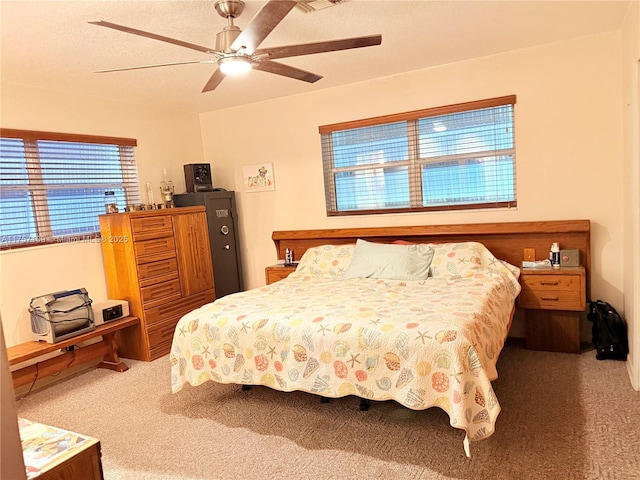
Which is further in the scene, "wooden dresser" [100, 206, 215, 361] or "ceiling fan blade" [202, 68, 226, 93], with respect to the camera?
"wooden dresser" [100, 206, 215, 361]

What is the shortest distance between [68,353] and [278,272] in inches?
77.3

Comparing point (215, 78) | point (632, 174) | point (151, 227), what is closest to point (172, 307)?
point (151, 227)

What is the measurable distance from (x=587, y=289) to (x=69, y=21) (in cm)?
406

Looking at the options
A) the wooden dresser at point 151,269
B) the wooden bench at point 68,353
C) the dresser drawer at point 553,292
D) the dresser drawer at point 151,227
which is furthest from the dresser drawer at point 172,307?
the dresser drawer at point 553,292

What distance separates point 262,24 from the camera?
77.9 inches

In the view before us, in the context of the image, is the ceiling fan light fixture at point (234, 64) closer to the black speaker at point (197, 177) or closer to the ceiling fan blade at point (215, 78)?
the ceiling fan blade at point (215, 78)

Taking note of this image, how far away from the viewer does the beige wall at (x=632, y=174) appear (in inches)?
103

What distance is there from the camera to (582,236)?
3.47 m

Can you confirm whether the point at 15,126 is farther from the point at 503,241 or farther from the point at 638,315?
the point at 638,315

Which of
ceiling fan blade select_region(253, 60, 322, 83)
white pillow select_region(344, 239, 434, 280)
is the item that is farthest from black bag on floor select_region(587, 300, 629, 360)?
ceiling fan blade select_region(253, 60, 322, 83)

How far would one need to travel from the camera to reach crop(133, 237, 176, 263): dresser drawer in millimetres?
3823

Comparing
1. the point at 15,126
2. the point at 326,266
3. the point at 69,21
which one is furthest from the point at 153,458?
the point at 15,126

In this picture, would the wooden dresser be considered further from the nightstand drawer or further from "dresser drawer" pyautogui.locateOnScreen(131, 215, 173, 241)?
the nightstand drawer

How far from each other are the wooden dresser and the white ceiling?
1195mm
